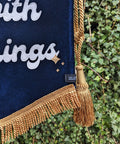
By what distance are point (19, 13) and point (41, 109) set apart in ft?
1.47

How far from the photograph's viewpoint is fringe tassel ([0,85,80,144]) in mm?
720

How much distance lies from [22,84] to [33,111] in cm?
14

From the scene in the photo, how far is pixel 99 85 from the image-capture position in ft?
3.94

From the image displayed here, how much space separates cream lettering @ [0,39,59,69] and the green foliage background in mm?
491

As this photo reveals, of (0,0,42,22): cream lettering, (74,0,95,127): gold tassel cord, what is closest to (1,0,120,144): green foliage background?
(74,0,95,127): gold tassel cord

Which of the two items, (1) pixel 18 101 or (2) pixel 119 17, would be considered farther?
(2) pixel 119 17

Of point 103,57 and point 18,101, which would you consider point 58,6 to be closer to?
point 18,101

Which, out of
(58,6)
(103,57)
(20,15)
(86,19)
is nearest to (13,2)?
(20,15)

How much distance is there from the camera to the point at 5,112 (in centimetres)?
75

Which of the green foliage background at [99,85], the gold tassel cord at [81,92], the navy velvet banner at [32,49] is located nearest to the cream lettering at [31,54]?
the navy velvet banner at [32,49]

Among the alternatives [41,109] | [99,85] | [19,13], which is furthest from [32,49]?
[99,85]

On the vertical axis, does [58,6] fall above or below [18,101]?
above

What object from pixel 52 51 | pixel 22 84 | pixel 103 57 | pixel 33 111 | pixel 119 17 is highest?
pixel 119 17

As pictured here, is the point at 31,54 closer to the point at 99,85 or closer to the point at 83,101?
the point at 83,101
